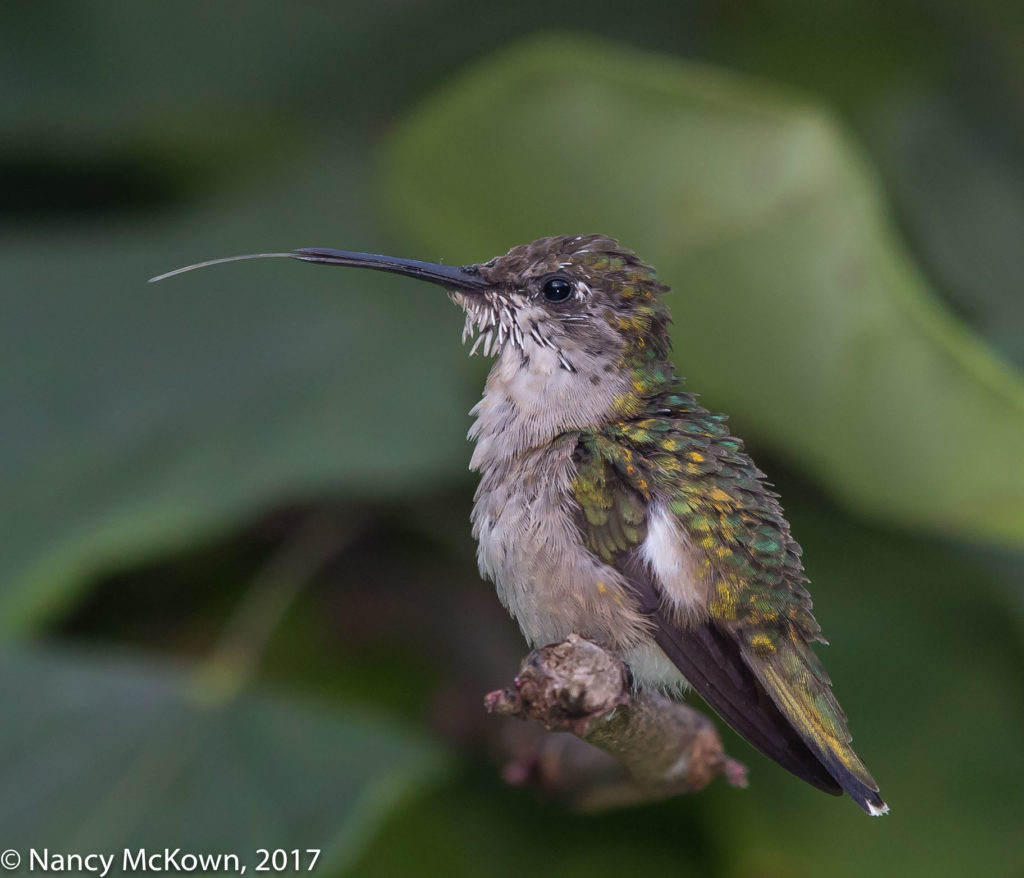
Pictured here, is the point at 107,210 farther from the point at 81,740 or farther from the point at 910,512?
the point at 910,512

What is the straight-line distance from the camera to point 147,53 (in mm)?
3305

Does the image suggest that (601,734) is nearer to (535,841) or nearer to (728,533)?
(728,533)

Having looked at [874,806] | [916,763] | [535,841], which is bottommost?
[535,841]

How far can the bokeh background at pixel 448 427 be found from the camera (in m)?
1.86

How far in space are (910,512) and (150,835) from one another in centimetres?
122

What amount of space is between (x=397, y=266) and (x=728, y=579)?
1.49 ft

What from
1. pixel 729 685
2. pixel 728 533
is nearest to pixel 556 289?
pixel 728 533

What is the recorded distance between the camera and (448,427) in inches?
85.7

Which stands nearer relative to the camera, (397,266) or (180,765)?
(397,266)

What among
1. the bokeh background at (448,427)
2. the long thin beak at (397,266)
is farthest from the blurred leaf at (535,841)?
the long thin beak at (397,266)

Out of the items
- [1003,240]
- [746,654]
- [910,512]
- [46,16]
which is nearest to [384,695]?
[910,512]

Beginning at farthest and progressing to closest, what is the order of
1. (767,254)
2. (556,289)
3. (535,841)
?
(535,841) < (767,254) < (556,289)

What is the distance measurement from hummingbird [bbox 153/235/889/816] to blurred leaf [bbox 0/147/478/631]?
0.68m

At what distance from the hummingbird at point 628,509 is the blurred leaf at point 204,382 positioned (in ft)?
2.22
